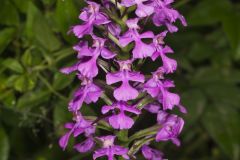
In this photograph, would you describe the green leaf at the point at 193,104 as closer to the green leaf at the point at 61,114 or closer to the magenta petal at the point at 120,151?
the green leaf at the point at 61,114

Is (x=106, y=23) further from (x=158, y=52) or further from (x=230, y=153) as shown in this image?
(x=230, y=153)

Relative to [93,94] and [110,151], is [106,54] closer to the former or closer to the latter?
[93,94]

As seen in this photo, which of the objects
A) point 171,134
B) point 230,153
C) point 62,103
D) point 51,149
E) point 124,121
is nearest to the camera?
point 124,121

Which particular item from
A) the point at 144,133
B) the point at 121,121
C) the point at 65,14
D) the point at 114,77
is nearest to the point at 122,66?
the point at 114,77

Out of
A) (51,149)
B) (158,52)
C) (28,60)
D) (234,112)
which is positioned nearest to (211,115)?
(234,112)

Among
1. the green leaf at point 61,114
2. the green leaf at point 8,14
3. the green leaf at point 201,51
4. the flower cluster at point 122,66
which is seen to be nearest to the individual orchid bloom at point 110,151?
the flower cluster at point 122,66
